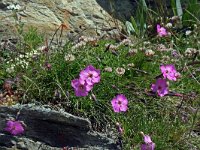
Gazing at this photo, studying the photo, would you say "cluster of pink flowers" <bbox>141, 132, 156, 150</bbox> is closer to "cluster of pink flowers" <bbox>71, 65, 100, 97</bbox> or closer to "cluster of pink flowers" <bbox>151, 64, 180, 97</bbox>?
"cluster of pink flowers" <bbox>151, 64, 180, 97</bbox>

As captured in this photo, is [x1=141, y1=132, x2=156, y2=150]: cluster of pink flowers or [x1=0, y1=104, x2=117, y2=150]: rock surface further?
[x1=0, y1=104, x2=117, y2=150]: rock surface

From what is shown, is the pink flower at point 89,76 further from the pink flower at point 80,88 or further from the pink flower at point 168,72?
the pink flower at point 168,72

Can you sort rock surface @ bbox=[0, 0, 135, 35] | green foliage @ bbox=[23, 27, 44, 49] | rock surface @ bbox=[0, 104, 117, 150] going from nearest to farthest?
rock surface @ bbox=[0, 104, 117, 150] → green foliage @ bbox=[23, 27, 44, 49] → rock surface @ bbox=[0, 0, 135, 35]

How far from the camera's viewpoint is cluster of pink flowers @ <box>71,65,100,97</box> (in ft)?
10.2

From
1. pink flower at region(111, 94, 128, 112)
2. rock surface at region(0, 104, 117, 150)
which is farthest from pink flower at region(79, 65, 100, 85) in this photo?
rock surface at region(0, 104, 117, 150)

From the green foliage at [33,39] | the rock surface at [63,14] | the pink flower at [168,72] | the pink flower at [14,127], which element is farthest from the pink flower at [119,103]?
the rock surface at [63,14]

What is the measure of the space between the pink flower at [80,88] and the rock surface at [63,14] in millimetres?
1961

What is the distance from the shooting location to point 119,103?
320 cm

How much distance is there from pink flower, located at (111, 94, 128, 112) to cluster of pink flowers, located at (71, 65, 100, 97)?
16 centimetres

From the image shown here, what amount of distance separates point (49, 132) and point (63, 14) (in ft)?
7.94

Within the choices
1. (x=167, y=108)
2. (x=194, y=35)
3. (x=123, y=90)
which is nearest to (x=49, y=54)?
(x=123, y=90)

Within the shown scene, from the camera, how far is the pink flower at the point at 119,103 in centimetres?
316

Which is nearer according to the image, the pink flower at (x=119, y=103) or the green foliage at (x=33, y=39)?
the pink flower at (x=119, y=103)

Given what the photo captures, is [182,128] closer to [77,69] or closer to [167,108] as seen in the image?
[167,108]
